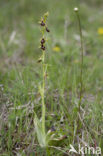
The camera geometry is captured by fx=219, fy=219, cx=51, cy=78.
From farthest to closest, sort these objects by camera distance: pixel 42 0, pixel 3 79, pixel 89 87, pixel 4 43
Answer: pixel 42 0, pixel 4 43, pixel 89 87, pixel 3 79

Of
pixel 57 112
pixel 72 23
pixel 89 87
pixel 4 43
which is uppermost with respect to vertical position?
pixel 72 23

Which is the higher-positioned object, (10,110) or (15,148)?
(10,110)

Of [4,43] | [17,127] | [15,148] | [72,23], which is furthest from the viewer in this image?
A: [72,23]

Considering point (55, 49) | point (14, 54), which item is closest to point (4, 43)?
point (14, 54)

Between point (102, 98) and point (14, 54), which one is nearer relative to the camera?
point (102, 98)

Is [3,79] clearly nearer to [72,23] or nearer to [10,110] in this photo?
[10,110]

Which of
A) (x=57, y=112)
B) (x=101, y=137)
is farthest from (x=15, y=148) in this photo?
(x=101, y=137)

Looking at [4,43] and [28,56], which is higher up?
[4,43]

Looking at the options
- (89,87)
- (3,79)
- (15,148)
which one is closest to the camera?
(15,148)

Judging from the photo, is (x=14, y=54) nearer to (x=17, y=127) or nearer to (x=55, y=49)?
(x=55, y=49)
